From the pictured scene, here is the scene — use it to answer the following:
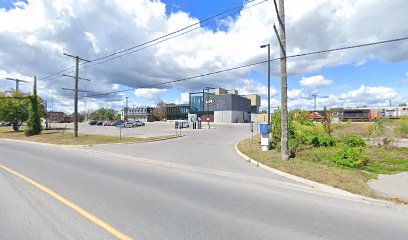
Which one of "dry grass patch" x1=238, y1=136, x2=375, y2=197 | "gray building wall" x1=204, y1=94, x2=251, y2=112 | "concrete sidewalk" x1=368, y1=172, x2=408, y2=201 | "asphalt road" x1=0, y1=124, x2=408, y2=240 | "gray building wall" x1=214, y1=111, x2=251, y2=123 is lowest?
"asphalt road" x1=0, y1=124, x2=408, y2=240

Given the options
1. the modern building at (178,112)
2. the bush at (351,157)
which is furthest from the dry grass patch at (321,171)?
the modern building at (178,112)

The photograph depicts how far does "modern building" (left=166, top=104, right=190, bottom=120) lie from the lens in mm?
93625

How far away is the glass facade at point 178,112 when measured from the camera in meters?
93.6

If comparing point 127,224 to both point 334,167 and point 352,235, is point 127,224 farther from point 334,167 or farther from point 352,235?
point 334,167

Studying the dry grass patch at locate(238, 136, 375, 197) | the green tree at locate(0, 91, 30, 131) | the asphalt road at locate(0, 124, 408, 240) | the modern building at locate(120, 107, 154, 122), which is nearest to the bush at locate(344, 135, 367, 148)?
the dry grass patch at locate(238, 136, 375, 197)

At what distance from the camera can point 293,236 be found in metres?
3.98

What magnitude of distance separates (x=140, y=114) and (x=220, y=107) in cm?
5232

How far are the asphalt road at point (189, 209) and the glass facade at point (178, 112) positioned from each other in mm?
84304

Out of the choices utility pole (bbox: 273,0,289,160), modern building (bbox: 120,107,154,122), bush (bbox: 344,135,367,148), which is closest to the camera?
bush (bbox: 344,135,367,148)

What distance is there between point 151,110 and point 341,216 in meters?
110

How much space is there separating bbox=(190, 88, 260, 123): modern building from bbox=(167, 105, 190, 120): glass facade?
27.5ft

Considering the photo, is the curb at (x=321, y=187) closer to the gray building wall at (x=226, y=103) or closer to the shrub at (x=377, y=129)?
the shrub at (x=377, y=129)

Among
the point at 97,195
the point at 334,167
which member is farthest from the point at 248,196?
the point at 334,167

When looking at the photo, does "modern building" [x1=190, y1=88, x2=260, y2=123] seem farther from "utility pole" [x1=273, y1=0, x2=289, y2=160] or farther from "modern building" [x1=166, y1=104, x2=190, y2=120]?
"utility pole" [x1=273, y1=0, x2=289, y2=160]
